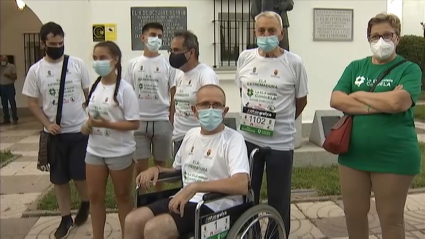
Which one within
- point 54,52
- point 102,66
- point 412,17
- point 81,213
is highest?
point 412,17

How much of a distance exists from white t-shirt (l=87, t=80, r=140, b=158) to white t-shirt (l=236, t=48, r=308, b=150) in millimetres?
857

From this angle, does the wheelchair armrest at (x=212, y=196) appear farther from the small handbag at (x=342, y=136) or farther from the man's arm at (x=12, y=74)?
the man's arm at (x=12, y=74)

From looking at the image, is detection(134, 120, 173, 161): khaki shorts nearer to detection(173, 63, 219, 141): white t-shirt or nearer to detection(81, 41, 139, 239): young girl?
detection(173, 63, 219, 141): white t-shirt

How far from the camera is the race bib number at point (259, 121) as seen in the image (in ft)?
10.2

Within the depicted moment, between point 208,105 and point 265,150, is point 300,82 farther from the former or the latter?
point 208,105

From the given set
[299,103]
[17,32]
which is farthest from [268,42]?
[17,32]

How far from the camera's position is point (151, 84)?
406 cm

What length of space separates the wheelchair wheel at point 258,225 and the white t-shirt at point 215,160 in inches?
5.9

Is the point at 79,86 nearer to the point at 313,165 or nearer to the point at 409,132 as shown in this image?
the point at 409,132

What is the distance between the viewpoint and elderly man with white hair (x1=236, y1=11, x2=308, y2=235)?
10.2 feet

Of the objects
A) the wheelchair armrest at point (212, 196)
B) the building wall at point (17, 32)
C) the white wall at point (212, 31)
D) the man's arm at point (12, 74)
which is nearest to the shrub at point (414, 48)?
the white wall at point (212, 31)

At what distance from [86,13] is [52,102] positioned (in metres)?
4.82

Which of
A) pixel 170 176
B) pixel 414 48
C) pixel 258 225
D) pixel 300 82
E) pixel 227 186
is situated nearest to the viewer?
pixel 227 186

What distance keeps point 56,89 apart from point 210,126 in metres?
1.66
